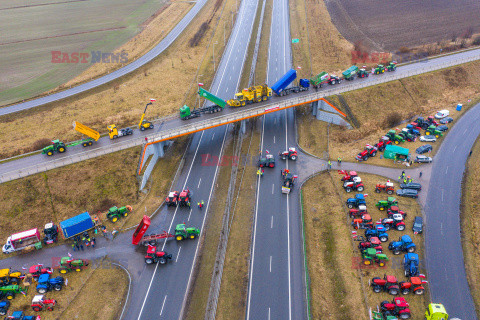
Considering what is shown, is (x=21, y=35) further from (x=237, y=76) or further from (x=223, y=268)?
(x=223, y=268)

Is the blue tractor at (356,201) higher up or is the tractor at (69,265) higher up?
the blue tractor at (356,201)

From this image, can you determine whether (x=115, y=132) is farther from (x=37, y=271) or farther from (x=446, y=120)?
(x=446, y=120)

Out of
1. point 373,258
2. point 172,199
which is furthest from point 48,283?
point 373,258

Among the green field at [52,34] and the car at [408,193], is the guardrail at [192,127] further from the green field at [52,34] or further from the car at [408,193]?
the green field at [52,34]

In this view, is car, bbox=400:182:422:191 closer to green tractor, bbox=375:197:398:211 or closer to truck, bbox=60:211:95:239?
green tractor, bbox=375:197:398:211

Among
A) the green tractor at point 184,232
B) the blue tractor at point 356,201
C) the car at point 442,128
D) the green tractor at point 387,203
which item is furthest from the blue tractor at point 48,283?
the car at point 442,128

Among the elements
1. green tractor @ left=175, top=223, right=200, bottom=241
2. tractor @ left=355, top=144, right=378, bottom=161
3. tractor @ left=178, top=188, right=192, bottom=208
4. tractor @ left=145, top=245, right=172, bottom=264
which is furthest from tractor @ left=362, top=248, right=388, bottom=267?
tractor @ left=178, top=188, right=192, bottom=208

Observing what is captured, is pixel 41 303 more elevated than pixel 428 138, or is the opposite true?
pixel 428 138
